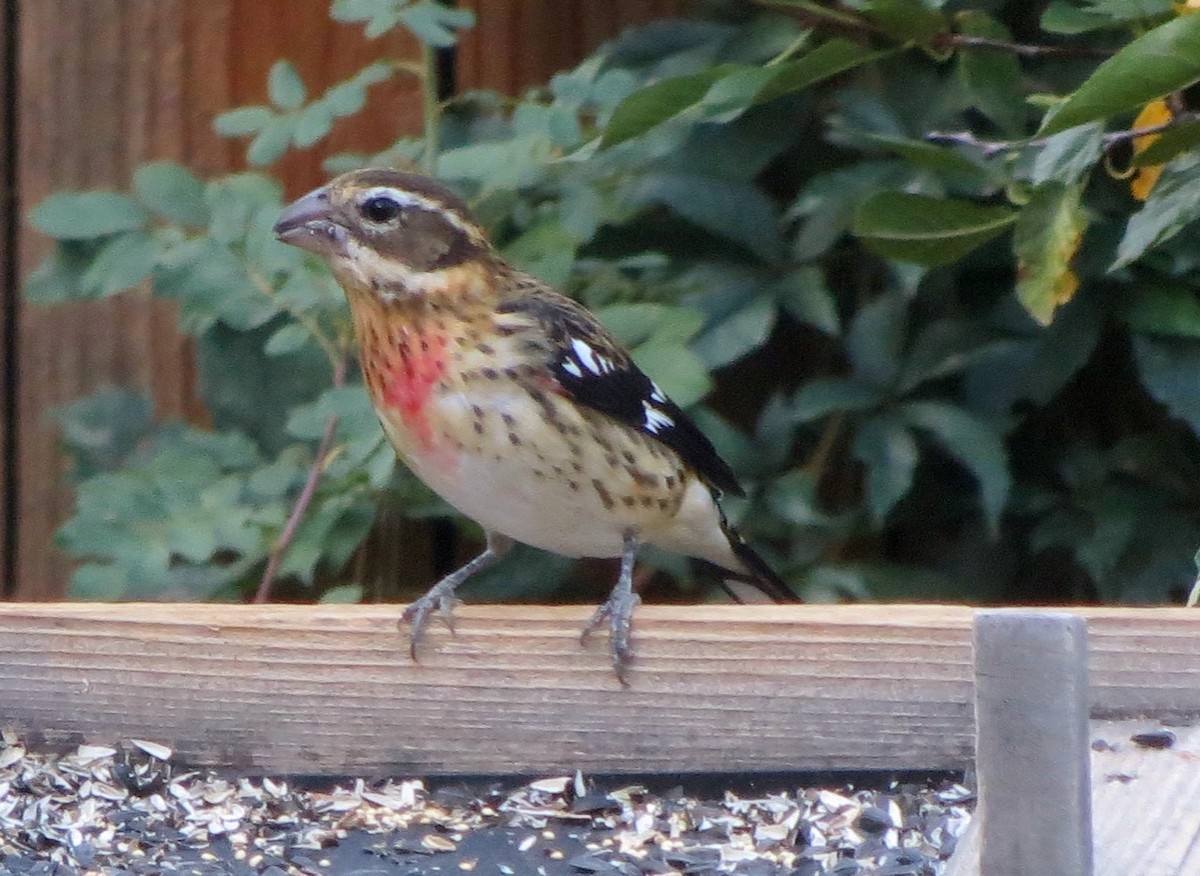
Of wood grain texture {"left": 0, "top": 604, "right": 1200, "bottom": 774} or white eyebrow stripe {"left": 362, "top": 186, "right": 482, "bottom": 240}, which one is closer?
wood grain texture {"left": 0, "top": 604, "right": 1200, "bottom": 774}

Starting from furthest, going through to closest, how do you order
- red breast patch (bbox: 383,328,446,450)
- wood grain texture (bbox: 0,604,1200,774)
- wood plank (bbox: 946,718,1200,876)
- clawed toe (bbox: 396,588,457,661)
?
red breast patch (bbox: 383,328,446,450)
clawed toe (bbox: 396,588,457,661)
wood grain texture (bbox: 0,604,1200,774)
wood plank (bbox: 946,718,1200,876)

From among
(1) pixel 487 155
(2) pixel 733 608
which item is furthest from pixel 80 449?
(2) pixel 733 608

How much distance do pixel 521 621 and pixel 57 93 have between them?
1.68 meters

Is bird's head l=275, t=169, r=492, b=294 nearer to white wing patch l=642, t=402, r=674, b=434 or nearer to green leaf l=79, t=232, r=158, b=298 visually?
white wing patch l=642, t=402, r=674, b=434

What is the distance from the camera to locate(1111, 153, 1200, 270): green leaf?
7.20 ft

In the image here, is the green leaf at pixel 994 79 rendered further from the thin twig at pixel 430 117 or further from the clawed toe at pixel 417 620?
the clawed toe at pixel 417 620

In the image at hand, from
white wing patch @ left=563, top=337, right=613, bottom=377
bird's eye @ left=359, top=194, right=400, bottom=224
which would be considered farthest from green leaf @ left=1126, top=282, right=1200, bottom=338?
bird's eye @ left=359, top=194, right=400, bottom=224

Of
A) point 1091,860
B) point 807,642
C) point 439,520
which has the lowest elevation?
point 1091,860

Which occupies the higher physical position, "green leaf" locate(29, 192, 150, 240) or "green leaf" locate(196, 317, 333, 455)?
"green leaf" locate(29, 192, 150, 240)

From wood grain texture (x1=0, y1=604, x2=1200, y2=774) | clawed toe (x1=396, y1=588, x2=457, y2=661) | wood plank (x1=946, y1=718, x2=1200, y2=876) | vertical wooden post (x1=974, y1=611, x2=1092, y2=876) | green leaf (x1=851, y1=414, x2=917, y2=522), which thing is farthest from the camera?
green leaf (x1=851, y1=414, x2=917, y2=522)

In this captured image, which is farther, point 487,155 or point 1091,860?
point 487,155

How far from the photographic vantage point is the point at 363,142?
3.26 meters

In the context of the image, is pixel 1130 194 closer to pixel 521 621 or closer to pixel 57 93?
pixel 521 621

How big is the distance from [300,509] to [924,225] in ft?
3.08
